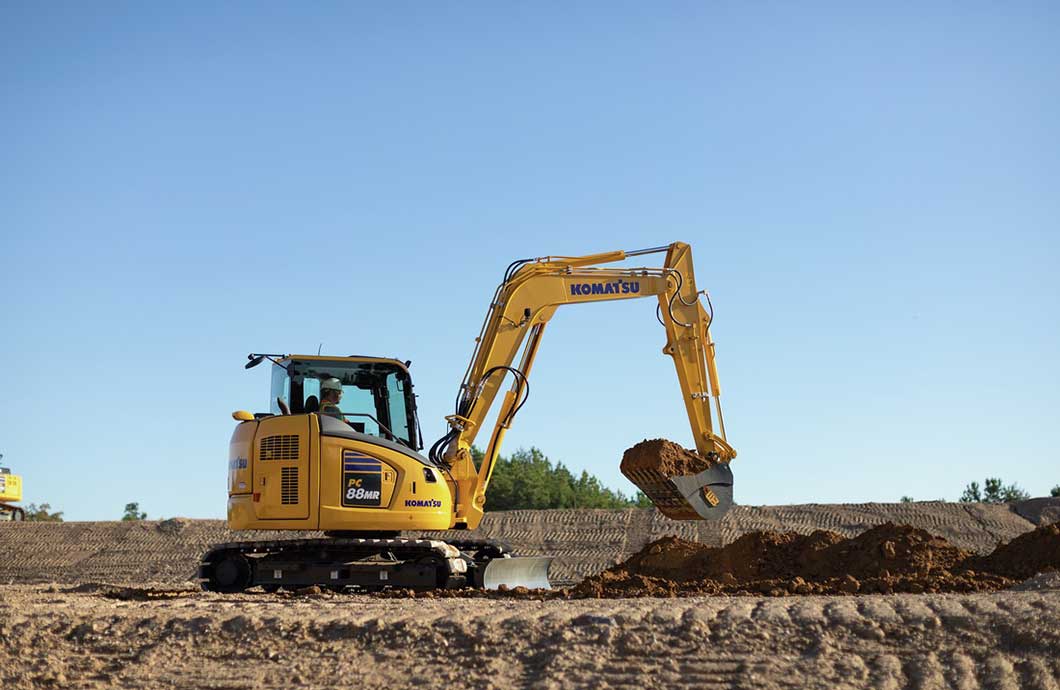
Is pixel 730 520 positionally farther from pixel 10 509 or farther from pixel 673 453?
pixel 10 509

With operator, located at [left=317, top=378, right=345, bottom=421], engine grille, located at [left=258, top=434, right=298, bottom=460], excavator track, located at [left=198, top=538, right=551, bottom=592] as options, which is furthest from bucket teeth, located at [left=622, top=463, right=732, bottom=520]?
engine grille, located at [left=258, top=434, right=298, bottom=460]

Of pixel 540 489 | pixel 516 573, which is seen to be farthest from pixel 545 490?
pixel 516 573

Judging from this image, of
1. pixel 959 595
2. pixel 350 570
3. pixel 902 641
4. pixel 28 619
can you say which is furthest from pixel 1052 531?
pixel 28 619

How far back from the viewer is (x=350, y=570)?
1315cm

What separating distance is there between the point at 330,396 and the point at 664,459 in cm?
395

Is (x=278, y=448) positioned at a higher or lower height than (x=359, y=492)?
higher

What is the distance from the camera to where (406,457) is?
42.3 ft

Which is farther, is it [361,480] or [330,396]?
[330,396]

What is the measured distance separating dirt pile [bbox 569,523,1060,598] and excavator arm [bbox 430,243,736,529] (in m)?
1.58

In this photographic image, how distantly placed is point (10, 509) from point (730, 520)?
19709 millimetres

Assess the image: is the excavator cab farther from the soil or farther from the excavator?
the soil

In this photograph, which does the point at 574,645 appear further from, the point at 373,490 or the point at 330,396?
the point at 330,396

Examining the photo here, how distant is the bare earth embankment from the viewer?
8.01 m

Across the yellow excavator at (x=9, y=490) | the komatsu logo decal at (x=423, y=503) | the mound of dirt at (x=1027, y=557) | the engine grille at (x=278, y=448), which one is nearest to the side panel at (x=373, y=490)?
the komatsu logo decal at (x=423, y=503)
